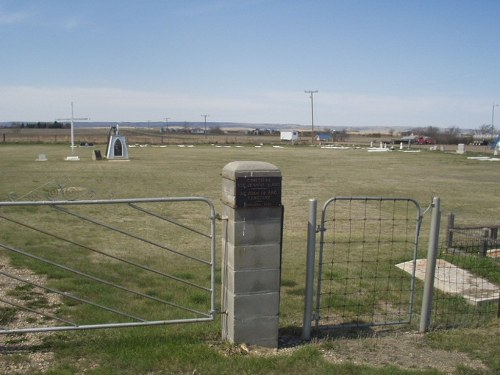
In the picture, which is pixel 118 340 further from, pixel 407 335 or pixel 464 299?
pixel 464 299

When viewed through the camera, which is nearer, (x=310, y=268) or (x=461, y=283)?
(x=310, y=268)

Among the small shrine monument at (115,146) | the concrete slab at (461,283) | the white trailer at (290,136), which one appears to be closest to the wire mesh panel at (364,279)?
the concrete slab at (461,283)

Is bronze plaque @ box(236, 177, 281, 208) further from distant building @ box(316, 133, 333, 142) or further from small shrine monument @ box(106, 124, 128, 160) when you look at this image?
distant building @ box(316, 133, 333, 142)

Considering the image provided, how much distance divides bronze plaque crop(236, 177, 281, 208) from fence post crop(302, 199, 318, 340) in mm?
456

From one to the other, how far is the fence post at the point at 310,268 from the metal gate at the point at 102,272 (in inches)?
36.9

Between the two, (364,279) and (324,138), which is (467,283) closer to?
(364,279)

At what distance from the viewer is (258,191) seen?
4770 mm

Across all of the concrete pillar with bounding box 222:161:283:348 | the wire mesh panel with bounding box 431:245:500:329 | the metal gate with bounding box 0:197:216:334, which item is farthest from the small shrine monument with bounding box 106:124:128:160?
the concrete pillar with bounding box 222:161:283:348

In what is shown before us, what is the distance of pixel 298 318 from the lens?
6.27 meters

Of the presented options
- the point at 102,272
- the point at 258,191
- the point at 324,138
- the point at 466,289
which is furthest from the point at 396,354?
the point at 324,138

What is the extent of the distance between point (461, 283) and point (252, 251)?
4819mm

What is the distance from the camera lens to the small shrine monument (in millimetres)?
43938

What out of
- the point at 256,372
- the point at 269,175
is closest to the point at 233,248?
the point at 269,175

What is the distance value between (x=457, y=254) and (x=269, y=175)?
21.5ft
